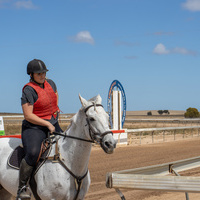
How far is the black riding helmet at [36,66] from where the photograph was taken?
5.12m

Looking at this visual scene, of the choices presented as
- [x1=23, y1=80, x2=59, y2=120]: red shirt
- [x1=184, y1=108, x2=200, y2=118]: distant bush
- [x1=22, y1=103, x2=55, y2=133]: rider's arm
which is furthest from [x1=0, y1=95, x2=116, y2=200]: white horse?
[x1=184, y1=108, x2=200, y2=118]: distant bush

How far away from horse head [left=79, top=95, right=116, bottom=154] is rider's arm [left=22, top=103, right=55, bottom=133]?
603 millimetres

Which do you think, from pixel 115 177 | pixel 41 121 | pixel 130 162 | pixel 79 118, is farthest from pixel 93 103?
pixel 130 162

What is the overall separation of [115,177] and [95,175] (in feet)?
23.2

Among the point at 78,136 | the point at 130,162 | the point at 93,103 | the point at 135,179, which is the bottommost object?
the point at 130,162

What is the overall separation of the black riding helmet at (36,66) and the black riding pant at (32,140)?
29.6 inches

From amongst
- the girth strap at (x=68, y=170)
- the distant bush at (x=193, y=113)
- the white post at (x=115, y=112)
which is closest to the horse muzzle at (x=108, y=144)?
the girth strap at (x=68, y=170)

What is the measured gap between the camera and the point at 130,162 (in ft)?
43.1

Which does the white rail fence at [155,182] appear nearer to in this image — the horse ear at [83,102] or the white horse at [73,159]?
the white horse at [73,159]

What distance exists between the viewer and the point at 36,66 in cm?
512

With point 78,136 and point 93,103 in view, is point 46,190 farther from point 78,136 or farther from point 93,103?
point 93,103

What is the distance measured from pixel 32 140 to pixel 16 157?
51cm

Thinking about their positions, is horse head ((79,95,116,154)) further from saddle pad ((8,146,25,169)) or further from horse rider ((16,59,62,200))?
saddle pad ((8,146,25,169))

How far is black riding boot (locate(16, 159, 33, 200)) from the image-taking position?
15.8 feet
